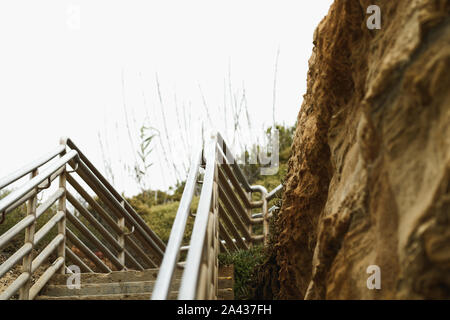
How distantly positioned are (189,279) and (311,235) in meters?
1.65

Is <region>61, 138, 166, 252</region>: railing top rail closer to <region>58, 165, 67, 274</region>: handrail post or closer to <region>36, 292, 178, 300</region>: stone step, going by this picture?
<region>58, 165, 67, 274</region>: handrail post

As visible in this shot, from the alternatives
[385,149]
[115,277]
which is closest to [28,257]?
[115,277]

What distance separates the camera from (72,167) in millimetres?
4133

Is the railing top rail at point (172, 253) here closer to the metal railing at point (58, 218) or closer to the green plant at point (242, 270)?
the metal railing at point (58, 218)

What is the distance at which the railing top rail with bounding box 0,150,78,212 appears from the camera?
117 inches

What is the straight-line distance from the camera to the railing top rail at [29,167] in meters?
3.22

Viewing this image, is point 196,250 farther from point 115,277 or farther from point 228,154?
point 228,154

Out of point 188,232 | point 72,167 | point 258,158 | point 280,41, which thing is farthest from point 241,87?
point 72,167

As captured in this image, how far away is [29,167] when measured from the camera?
136 inches

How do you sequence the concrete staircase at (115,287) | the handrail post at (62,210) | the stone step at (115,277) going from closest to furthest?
the concrete staircase at (115,287) → the stone step at (115,277) → the handrail post at (62,210)

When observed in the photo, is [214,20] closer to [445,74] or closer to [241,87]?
[241,87]

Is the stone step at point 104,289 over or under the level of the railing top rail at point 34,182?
→ under

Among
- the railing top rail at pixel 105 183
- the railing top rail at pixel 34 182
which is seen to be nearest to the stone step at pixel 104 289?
the railing top rail at pixel 34 182

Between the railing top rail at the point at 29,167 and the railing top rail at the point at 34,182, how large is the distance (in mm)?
67
